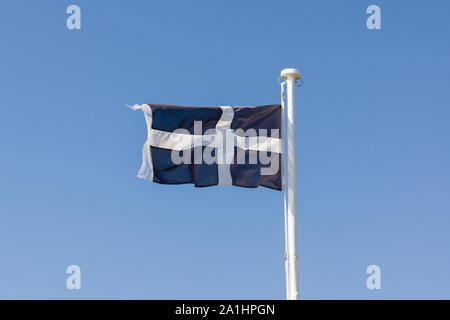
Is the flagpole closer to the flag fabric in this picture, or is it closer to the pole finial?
the pole finial

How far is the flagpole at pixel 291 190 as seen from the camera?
705 inches

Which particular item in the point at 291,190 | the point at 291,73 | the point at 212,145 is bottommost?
the point at 291,190

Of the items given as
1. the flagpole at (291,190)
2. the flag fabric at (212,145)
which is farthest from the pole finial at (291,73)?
the flag fabric at (212,145)

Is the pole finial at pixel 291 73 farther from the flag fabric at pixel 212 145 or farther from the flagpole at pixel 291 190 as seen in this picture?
the flag fabric at pixel 212 145

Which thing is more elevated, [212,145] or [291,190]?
[212,145]

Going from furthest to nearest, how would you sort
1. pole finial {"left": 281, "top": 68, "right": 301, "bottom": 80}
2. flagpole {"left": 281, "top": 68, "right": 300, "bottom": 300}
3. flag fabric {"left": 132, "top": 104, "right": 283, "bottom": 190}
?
flag fabric {"left": 132, "top": 104, "right": 283, "bottom": 190} → pole finial {"left": 281, "top": 68, "right": 301, "bottom": 80} → flagpole {"left": 281, "top": 68, "right": 300, "bottom": 300}

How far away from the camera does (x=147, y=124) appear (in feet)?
67.0

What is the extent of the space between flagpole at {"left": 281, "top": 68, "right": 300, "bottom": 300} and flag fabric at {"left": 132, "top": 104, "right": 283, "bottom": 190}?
897 millimetres

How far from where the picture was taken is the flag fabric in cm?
2006

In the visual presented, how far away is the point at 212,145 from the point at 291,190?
307 centimetres

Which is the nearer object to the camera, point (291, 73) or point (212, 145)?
point (291, 73)

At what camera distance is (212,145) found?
2059 centimetres

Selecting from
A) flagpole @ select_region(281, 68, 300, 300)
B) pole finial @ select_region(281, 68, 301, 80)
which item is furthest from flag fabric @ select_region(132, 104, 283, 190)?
pole finial @ select_region(281, 68, 301, 80)
